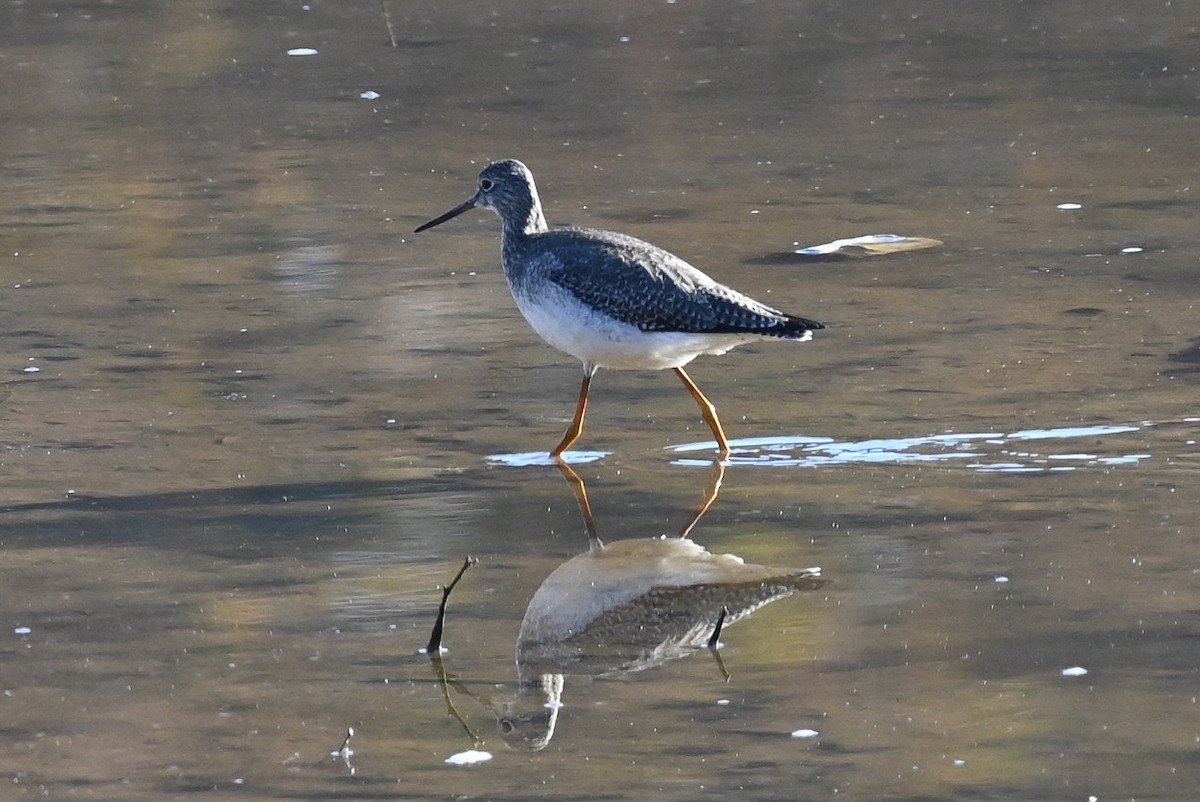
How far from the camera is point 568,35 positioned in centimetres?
1566

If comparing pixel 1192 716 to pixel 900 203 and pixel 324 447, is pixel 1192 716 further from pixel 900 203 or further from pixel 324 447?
pixel 900 203

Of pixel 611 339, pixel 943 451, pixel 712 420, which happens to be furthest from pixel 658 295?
pixel 943 451

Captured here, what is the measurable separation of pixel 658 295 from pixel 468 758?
9.73ft

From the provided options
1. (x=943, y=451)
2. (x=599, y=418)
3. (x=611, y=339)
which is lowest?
(x=599, y=418)

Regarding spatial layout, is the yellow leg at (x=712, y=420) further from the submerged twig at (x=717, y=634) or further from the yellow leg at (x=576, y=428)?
the submerged twig at (x=717, y=634)

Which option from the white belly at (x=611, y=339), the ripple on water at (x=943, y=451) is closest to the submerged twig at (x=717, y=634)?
the ripple on water at (x=943, y=451)

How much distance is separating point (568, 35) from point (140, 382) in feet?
26.0

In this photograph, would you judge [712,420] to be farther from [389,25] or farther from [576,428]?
[389,25]

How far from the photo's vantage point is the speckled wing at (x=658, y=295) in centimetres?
741

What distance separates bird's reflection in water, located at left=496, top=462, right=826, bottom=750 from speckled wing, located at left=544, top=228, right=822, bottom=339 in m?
1.02

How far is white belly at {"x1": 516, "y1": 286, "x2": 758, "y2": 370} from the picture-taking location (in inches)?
295

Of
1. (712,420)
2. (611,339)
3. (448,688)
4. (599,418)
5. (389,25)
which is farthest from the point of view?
(389,25)

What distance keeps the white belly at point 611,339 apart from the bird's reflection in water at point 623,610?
1021 mm

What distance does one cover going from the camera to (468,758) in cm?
487
